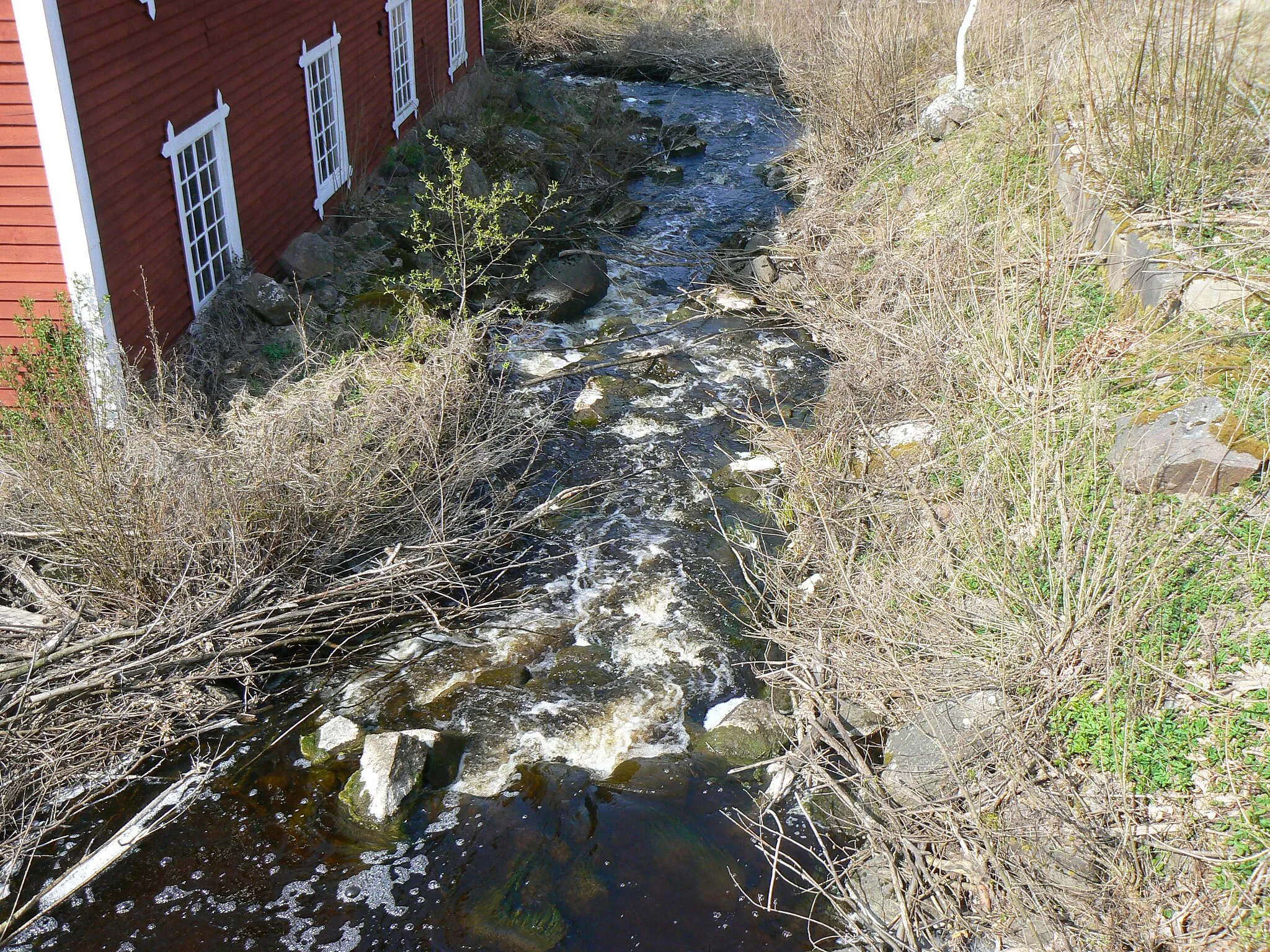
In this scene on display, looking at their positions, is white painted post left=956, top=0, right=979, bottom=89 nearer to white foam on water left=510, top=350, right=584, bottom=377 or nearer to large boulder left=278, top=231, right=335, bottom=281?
white foam on water left=510, top=350, right=584, bottom=377

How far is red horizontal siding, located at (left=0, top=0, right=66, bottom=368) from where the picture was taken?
6.04 meters

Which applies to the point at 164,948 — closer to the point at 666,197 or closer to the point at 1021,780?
the point at 1021,780

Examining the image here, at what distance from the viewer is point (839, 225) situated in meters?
10.4

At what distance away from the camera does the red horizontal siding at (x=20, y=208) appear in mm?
6035

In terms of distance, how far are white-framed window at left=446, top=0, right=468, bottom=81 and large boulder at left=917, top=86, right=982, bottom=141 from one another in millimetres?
7820

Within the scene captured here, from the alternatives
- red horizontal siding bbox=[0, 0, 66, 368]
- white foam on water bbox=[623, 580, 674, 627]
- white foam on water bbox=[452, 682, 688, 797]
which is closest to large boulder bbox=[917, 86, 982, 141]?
white foam on water bbox=[623, 580, 674, 627]

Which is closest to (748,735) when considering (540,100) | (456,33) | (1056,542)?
(1056,542)

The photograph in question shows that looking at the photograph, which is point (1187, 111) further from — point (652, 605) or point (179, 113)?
point (179, 113)

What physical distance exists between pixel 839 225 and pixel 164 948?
8794 mm

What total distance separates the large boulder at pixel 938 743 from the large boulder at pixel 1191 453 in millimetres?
1366

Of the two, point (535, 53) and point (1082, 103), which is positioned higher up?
point (1082, 103)

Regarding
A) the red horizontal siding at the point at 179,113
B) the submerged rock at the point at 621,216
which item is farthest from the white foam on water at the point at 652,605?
the submerged rock at the point at 621,216

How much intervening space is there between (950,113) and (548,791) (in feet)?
28.2

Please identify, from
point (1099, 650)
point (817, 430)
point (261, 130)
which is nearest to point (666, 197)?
point (261, 130)
